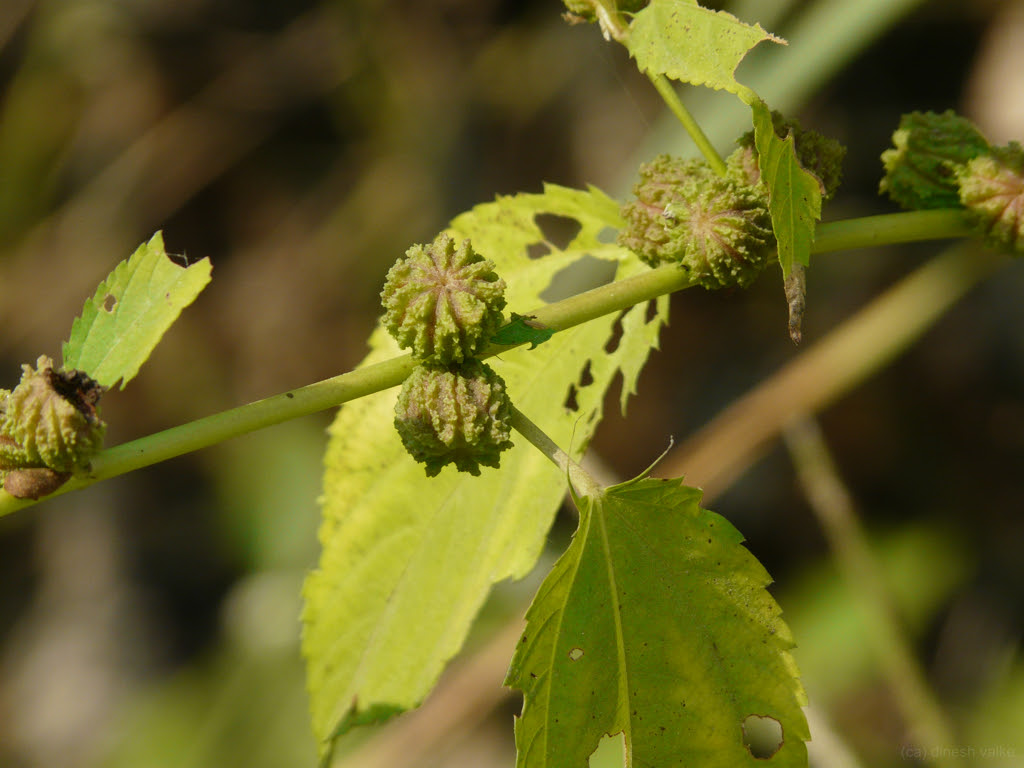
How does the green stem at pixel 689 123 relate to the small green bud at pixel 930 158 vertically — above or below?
above

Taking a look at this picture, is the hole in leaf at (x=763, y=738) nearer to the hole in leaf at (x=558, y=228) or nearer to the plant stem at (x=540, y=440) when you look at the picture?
the plant stem at (x=540, y=440)

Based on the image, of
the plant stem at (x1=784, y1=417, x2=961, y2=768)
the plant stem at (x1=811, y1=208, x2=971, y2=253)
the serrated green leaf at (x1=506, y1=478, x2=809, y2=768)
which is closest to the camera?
the serrated green leaf at (x1=506, y1=478, x2=809, y2=768)

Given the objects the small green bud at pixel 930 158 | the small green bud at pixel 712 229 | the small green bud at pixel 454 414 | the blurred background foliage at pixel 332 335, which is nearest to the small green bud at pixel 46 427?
the small green bud at pixel 454 414

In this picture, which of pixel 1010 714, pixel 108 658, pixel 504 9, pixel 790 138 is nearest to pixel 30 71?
pixel 504 9

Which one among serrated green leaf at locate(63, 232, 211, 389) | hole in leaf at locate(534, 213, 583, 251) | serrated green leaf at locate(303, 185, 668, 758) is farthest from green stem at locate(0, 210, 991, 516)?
hole in leaf at locate(534, 213, 583, 251)

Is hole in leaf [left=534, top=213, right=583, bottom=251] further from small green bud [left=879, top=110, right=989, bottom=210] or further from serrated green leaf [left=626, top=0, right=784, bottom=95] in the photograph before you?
serrated green leaf [left=626, top=0, right=784, bottom=95]

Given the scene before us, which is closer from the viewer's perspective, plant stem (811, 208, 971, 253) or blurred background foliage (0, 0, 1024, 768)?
plant stem (811, 208, 971, 253)

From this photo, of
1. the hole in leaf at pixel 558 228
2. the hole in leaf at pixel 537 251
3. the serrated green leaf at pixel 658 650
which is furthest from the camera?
the hole in leaf at pixel 558 228

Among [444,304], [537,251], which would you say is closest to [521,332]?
[444,304]
